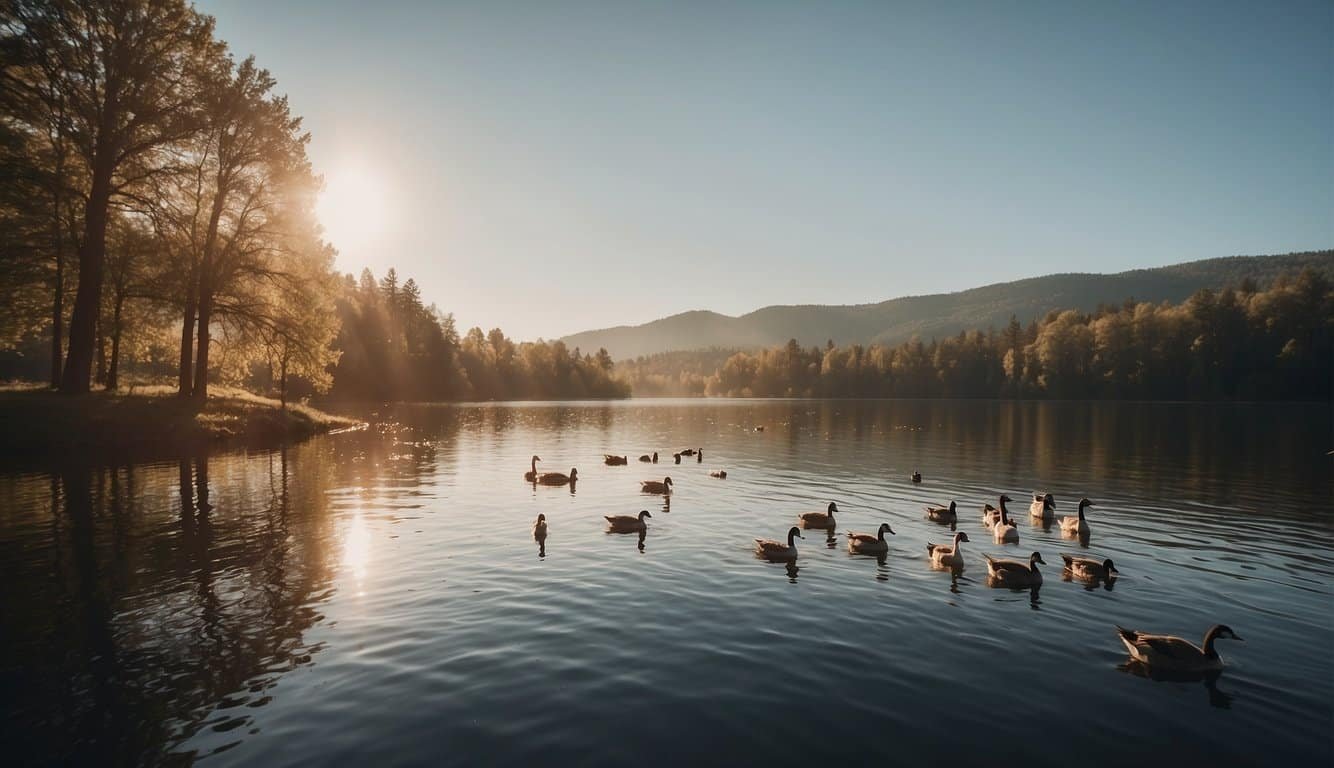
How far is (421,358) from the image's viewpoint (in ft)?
440

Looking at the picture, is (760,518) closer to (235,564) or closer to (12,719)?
(235,564)

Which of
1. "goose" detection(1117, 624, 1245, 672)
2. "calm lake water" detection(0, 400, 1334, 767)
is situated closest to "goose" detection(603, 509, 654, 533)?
"calm lake water" detection(0, 400, 1334, 767)

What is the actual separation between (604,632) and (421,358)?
133197 millimetres

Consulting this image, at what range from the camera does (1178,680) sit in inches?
423

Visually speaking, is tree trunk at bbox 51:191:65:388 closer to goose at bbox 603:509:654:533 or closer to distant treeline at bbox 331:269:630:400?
goose at bbox 603:509:654:533

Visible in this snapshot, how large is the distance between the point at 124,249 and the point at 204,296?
4.80 meters

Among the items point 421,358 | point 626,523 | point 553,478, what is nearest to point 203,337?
point 553,478

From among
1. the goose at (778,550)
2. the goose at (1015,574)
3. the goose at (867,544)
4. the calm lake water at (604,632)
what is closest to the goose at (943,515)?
the calm lake water at (604,632)

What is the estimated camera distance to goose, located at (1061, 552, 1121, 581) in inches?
635

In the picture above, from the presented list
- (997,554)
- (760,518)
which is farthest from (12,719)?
(997,554)

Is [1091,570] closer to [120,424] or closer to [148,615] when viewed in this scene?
[148,615]

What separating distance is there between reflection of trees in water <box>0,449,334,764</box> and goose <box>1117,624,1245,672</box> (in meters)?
15.0

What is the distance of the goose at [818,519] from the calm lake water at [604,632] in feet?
2.72

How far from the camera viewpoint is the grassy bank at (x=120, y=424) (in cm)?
3136
